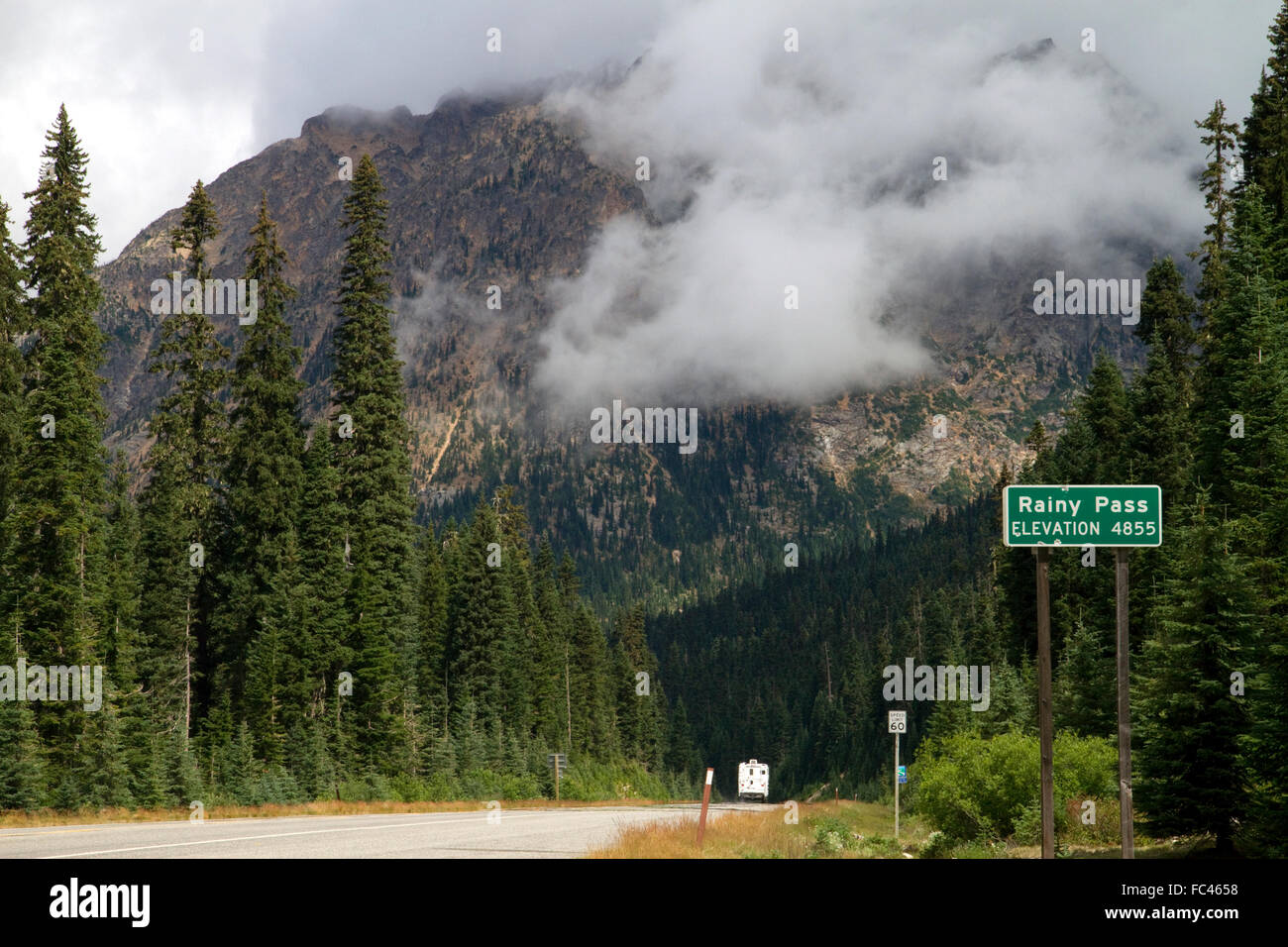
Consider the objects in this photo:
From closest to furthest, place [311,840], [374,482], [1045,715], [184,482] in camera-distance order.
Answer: [1045,715], [311,840], [184,482], [374,482]

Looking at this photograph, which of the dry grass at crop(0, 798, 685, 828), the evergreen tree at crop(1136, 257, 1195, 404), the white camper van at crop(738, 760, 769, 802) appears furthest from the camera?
the white camper van at crop(738, 760, 769, 802)

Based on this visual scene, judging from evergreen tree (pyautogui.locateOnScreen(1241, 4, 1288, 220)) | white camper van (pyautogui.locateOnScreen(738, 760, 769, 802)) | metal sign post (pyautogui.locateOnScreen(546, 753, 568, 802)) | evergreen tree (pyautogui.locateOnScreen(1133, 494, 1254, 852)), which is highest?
evergreen tree (pyautogui.locateOnScreen(1241, 4, 1288, 220))

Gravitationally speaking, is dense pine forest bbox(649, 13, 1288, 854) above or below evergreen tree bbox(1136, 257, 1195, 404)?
below

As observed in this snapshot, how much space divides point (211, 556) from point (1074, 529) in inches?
1652

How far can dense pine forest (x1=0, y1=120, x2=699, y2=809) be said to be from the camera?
39094 millimetres

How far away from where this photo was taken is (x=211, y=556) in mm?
51094

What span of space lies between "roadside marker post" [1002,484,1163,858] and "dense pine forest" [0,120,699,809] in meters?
27.1

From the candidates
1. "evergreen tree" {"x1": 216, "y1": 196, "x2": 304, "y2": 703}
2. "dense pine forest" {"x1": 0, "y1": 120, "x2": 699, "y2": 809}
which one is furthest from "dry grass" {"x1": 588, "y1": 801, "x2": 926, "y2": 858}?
"evergreen tree" {"x1": 216, "y1": 196, "x2": 304, "y2": 703}

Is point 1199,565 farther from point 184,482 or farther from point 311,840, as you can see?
point 184,482

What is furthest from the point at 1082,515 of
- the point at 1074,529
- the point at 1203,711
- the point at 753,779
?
the point at 753,779

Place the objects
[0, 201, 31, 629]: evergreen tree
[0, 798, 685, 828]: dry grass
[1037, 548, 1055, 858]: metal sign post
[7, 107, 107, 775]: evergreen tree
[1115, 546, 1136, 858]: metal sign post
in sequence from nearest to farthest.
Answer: [1115, 546, 1136, 858]: metal sign post < [1037, 548, 1055, 858]: metal sign post < [0, 798, 685, 828]: dry grass < [7, 107, 107, 775]: evergreen tree < [0, 201, 31, 629]: evergreen tree

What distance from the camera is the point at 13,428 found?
42.2 m

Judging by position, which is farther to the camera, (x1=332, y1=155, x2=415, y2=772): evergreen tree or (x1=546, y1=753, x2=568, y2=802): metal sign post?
(x1=546, y1=753, x2=568, y2=802): metal sign post

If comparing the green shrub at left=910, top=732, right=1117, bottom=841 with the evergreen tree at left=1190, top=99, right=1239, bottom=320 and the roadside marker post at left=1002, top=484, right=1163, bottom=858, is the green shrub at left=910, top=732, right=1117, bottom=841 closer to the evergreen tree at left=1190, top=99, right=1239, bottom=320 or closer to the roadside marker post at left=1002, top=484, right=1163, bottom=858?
the roadside marker post at left=1002, top=484, right=1163, bottom=858
